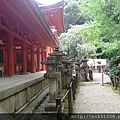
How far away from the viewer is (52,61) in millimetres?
5656

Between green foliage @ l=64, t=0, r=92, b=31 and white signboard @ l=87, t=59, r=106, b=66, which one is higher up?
green foliage @ l=64, t=0, r=92, b=31

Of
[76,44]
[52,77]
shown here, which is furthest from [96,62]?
[52,77]

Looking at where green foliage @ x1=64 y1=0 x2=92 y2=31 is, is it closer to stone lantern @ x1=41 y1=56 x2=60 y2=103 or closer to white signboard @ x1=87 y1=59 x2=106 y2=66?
white signboard @ x1=87 y1=59 x2=106 y2=66

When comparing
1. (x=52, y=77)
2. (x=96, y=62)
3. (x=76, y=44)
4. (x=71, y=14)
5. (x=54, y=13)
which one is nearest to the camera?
(x=52, y=77)

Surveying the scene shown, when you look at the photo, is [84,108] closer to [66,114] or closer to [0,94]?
A: [66,114]

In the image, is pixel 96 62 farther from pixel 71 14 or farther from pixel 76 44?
pixel 71 14

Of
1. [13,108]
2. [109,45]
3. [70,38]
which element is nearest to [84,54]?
[70,38]

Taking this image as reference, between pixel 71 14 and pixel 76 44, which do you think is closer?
pixel 76 44

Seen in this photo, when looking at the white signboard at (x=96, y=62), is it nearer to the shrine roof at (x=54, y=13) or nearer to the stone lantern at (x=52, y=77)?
the shrine roof at (x=54, y=13)

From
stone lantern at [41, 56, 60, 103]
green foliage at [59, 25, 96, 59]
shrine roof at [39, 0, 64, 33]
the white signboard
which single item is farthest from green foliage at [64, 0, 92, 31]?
stone lantern at [41, 56, 60, 103]

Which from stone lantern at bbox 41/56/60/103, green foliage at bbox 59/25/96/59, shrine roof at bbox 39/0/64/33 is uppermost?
shrine roof at bbox 39/0/64/33

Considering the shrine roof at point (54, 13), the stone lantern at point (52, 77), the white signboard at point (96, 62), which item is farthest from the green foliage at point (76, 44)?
the stone lantern at point (52, 77)

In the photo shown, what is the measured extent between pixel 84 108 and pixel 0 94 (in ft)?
11.6

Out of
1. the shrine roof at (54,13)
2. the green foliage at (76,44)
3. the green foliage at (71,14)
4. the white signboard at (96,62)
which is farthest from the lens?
the green foliage at (71,14)
